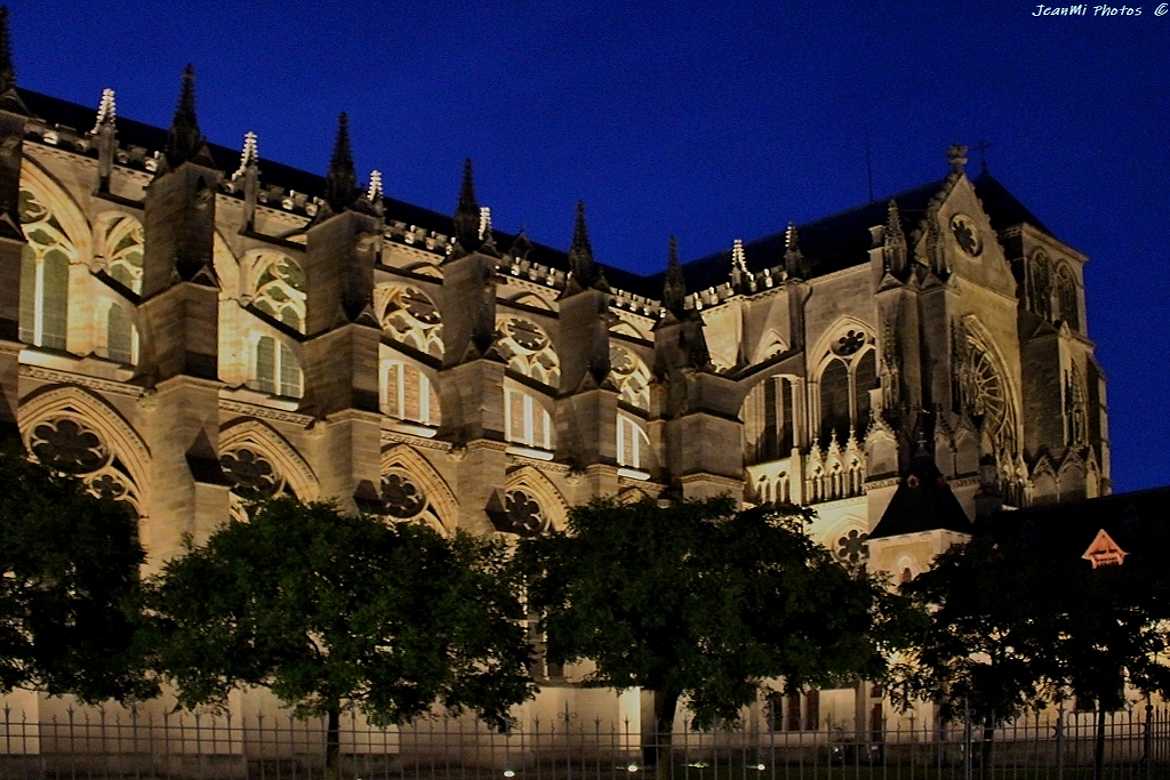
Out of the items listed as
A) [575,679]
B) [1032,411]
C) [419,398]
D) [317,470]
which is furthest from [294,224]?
[1032,411]

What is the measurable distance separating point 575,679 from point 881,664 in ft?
46.5

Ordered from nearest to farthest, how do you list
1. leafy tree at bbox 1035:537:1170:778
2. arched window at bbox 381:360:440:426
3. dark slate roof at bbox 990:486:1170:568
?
leafy tree at bbox 1035:537:1170:778, arched window at bbox 381:360:440:426, dark slate roof at bbox 990:486:1170:568

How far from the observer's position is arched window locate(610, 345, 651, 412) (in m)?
53.7

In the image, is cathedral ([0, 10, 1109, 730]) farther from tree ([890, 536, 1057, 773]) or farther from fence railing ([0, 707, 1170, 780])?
tree ([890, 536, 1057, 773])

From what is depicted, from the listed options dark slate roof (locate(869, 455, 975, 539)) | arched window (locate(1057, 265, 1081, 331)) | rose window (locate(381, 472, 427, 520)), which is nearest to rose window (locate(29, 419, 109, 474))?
rose window (locate(381, 472, 427, 520))

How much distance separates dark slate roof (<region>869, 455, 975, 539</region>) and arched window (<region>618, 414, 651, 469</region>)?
7.40 m

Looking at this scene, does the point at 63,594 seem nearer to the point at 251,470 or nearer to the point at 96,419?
the point at 96,419

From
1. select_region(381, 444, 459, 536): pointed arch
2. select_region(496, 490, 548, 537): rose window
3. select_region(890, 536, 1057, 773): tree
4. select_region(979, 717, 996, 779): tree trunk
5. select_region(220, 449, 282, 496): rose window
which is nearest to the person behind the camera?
select_region(979, 717, 996, 779): tree trunk

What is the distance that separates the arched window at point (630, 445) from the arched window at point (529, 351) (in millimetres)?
2497

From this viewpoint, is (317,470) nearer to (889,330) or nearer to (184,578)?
(184,578)

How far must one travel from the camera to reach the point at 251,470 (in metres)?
39.8

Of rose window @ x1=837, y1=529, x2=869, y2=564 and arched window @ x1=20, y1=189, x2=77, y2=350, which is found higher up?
arched window @ x1=20, y1=189, x2=77, y2=350

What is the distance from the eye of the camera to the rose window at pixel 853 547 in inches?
2009

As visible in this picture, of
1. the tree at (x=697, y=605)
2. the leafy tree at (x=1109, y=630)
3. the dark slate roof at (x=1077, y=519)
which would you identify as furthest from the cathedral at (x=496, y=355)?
the leafy tree at (x=1109, y=630)
